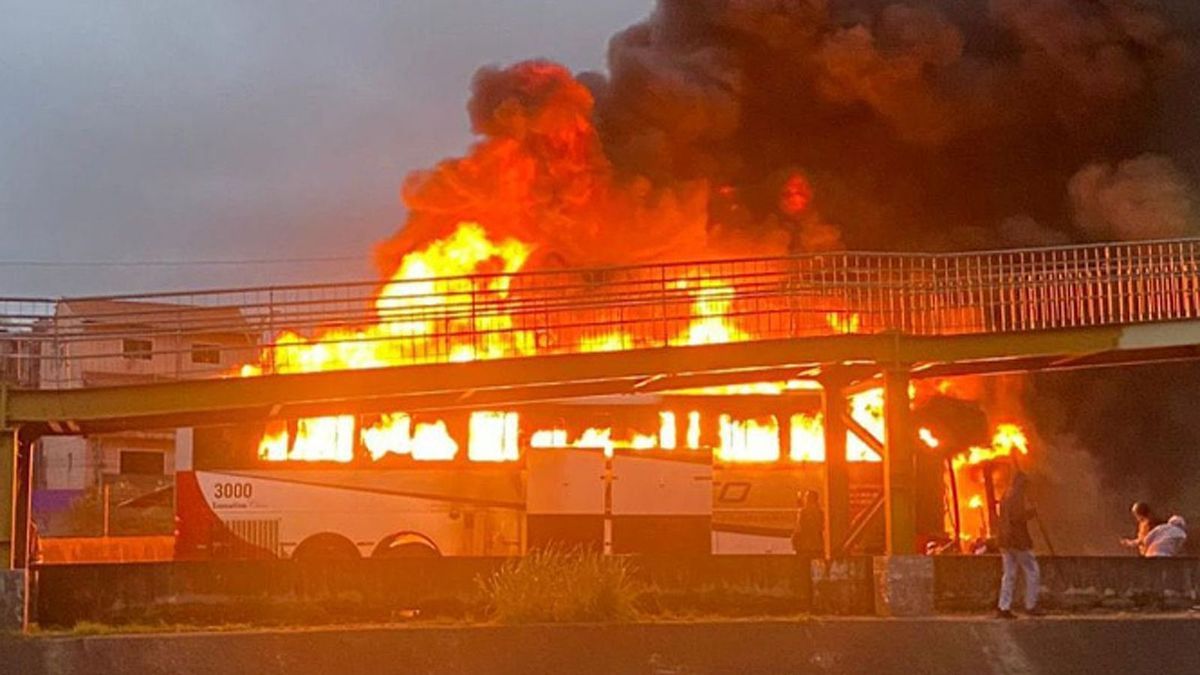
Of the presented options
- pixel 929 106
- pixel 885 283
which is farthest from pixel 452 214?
pixel 885 283

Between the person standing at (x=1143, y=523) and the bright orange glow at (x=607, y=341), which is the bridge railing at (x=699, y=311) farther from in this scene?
the person standing at (x=1143, y=523)

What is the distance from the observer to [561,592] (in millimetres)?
15188

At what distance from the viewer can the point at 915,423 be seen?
80.6 feet

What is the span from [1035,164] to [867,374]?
840 inches

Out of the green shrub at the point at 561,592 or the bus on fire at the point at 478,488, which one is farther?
the bus on fire at the point at 478,488

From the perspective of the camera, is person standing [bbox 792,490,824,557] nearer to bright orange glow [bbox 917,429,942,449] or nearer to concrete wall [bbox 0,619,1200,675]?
concrete wall [bbox 0,619,1200,675]

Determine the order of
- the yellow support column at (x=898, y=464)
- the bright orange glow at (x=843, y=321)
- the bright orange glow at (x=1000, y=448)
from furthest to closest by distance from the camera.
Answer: the bright orange glow at (x=1000, y=448), the bright orange glow at (x=843, y=321), the yellow support column at (x=898, y=464)

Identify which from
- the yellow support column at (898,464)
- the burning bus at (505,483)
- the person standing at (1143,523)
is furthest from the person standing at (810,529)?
the person standing at (1143,523)

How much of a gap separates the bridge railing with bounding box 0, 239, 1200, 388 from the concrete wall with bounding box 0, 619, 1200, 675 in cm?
388

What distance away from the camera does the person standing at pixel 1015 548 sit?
53.0ft

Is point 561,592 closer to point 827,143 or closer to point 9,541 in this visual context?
point 9,541

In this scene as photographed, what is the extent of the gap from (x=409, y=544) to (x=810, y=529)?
19.1 feet

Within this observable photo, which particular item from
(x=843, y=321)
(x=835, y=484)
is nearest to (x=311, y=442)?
(x=843, y=321)

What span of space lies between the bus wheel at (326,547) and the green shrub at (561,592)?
6.09 metres
